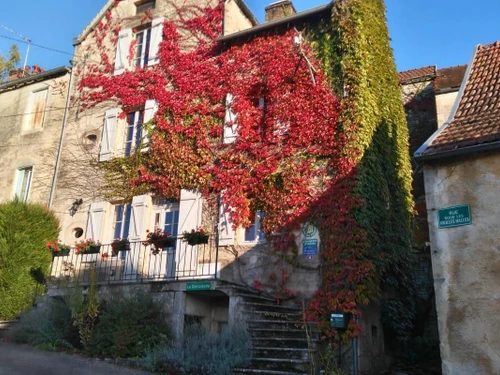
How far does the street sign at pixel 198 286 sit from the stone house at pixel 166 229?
2cm

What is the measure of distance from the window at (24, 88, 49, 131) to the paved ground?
8.05 meters

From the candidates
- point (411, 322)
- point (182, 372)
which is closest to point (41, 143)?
point (182, 372)

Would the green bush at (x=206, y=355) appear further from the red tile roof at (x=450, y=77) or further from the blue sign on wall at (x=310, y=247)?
the red tile roof at (x=450, y=77)

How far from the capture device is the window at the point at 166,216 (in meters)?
11.7

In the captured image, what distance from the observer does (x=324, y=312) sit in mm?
8867

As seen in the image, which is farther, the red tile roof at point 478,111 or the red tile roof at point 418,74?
the red tile roof at point 418,74

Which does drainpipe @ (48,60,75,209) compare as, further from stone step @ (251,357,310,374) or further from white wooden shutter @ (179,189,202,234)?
stone step @ (251,357,310,374)

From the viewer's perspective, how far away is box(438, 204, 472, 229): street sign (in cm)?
712

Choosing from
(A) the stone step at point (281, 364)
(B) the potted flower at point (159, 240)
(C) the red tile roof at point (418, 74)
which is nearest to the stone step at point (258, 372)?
(A) the stone step at point (281, 364)

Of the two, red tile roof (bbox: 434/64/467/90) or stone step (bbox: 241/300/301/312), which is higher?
red tile roof (bbox: 434/64/467/90)

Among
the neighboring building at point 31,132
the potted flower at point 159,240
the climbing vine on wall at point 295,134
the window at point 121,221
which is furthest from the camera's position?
the neighboring building at point 31,132

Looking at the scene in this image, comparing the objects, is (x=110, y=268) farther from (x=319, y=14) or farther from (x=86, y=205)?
(x=319, y=14)

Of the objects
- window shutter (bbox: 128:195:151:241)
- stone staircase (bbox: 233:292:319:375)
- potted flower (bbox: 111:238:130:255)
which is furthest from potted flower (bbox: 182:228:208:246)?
window shutter (bbox: 128:195:151:241)

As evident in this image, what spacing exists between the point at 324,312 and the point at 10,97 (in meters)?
12.3
